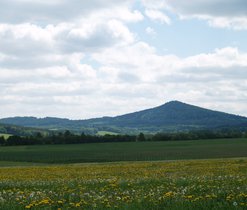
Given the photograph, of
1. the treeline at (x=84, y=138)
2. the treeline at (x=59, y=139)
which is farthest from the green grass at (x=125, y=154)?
the treeline at (x=84, y=138)

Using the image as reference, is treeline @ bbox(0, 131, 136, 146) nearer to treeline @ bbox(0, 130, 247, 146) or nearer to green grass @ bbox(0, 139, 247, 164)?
treeline @ bbox(0, 130, 247, 146)

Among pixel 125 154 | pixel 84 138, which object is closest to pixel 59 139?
pixel 84 138

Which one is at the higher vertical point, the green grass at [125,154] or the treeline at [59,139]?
the treeline at [59,139]

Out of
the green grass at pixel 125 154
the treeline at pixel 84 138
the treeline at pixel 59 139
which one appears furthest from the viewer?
the treeline at pixel 84 138

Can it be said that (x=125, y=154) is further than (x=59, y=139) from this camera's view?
No

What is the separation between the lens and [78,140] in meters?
137

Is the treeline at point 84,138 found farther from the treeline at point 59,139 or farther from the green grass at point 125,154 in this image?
the green grass at point 125,154

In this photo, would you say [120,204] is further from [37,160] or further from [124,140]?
[124,140]

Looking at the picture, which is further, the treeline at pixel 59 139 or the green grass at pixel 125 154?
the treeline at pixel 59 139

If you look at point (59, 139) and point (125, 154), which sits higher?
point (59, 139)

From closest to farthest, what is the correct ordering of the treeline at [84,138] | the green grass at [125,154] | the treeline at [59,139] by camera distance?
the green grass at [125,154], the treeline at [59,139], the treeline at [84,138]

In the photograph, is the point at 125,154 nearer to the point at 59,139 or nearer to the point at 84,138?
the point at 84,138

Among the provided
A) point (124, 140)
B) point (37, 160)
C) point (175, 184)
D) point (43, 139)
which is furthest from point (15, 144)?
point (175, 184)

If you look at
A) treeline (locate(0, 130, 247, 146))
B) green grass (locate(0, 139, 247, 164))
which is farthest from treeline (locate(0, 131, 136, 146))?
green grass (locate(0, 139, 247, 164))
